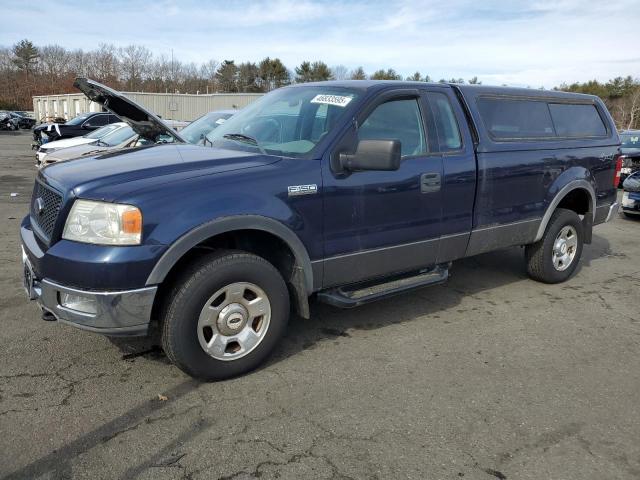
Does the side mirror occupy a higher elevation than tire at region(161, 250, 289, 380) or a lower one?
higher

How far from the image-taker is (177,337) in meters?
3.07

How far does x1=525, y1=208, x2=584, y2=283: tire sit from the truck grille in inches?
176

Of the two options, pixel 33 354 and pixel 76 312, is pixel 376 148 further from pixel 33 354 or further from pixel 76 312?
pixel 33 354

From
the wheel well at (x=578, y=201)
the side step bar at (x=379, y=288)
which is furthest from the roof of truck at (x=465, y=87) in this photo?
the side step bar at (x=379, y=288)

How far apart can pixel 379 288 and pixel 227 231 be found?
52.9 inches

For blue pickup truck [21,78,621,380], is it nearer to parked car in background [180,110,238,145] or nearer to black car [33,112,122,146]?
parked car in background [180,110,238,145]

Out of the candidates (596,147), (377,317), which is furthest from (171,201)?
(596,147)

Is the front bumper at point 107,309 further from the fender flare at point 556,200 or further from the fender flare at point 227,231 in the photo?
the fender flare at point 556,200

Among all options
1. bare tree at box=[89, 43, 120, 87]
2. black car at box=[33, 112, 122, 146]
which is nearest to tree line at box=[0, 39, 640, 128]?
bare tree at box=[89, 43, 120, 87]

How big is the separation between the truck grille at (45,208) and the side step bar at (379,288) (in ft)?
5.88

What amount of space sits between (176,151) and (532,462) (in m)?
2.99

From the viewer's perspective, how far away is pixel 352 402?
3150mm

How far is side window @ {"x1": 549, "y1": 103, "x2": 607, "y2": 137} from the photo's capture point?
5379 millimetres

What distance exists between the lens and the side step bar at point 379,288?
3.72 meters
